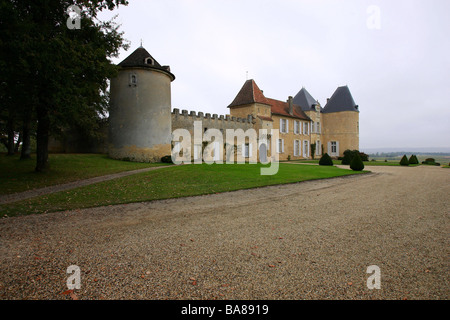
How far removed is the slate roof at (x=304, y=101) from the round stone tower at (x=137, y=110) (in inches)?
982

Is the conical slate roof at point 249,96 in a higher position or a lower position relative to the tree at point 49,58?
higher

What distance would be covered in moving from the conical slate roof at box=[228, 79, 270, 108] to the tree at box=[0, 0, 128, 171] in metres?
19.4

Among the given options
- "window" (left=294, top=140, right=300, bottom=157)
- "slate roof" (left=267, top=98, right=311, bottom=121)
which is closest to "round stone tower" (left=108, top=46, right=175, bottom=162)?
"slate roof" (left=267, top=98, right=311, bottom=121)

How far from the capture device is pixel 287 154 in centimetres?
3459

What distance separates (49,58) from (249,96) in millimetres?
23457

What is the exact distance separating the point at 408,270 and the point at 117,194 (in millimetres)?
8165

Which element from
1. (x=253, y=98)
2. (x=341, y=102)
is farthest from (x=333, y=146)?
(x=253, y=98)

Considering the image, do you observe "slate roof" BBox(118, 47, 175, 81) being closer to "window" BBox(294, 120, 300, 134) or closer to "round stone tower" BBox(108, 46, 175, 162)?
"round stone tower" BBox(108, 46, 175, 162)

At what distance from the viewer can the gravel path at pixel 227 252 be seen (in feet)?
9.64

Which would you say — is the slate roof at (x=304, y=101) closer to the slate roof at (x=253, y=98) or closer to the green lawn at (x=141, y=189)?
the slate roof at (x=253, y=98)

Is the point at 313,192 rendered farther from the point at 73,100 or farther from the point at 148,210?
the point at 73,100

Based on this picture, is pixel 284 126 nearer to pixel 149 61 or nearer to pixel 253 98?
pixel 253 98

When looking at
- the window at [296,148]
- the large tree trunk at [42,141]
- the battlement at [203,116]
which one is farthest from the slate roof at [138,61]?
the window at [296,148]

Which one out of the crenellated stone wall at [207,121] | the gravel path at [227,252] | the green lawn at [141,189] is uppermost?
the crenellated stone wall at [207,121]
